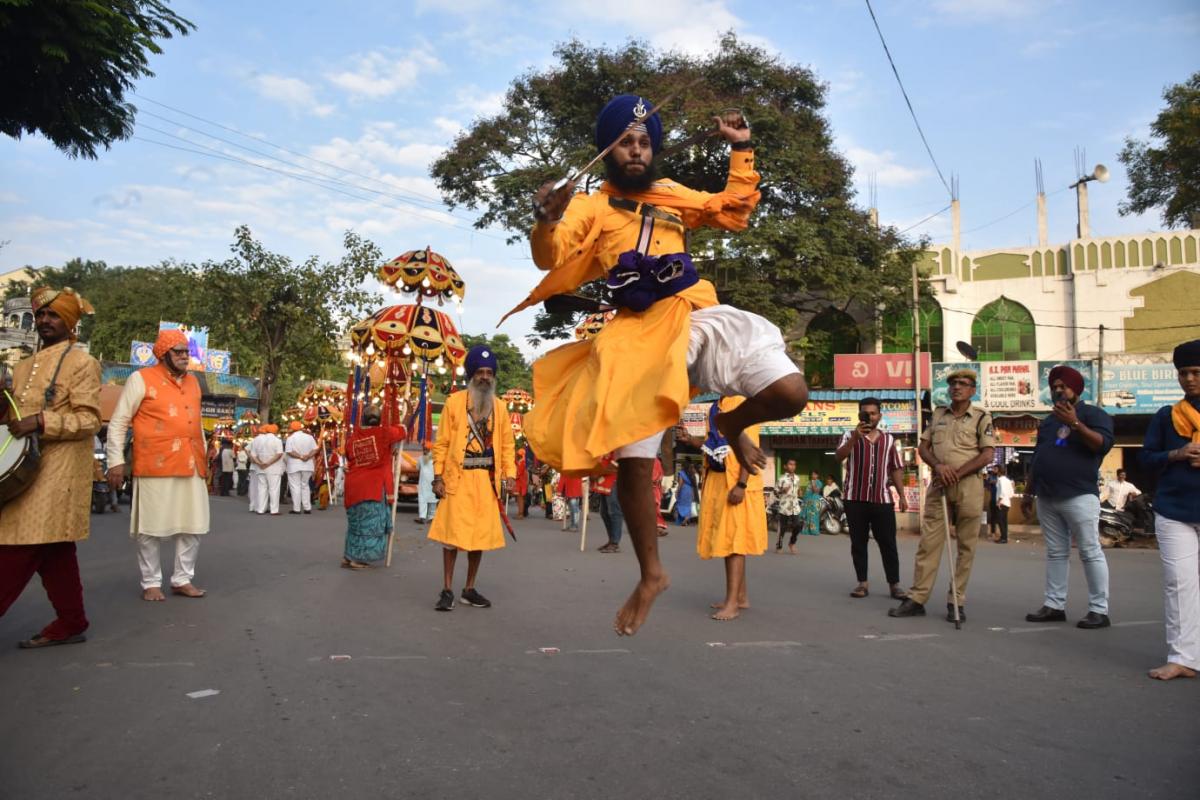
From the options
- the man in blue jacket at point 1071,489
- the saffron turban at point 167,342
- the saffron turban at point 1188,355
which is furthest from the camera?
the saffron turban at point 167,342

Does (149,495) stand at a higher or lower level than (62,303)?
lower

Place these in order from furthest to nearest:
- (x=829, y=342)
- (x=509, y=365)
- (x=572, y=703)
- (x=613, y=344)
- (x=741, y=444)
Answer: (x=509, y=365) → (x=829, y=342) → (x=572, y=703) → (x=741, y=444) → (x=613, y=344)

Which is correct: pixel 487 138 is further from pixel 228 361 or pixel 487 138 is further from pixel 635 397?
pixel 228 361

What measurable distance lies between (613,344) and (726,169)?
23473mm

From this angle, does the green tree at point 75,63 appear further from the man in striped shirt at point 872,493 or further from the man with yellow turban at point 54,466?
the man in striped shirt at point 872,493

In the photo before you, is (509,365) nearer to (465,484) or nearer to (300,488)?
(300,488)

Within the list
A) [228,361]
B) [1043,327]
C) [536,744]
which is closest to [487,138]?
[1043,327]

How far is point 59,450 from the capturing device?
5855 millimetres

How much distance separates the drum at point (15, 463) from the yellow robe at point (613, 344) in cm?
373

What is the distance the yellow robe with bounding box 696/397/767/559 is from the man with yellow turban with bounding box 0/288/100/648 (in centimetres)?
494

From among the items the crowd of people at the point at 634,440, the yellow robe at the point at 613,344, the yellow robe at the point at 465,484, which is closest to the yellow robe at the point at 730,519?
the crowd of people at the point at 634,440

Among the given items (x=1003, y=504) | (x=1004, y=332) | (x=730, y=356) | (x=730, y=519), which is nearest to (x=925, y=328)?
(x=1004, y=332)

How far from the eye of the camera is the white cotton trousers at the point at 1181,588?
5.36 meters

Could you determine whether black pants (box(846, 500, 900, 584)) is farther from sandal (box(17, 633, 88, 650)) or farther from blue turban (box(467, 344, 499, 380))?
sandal (box(17, 633, 88, 650))
